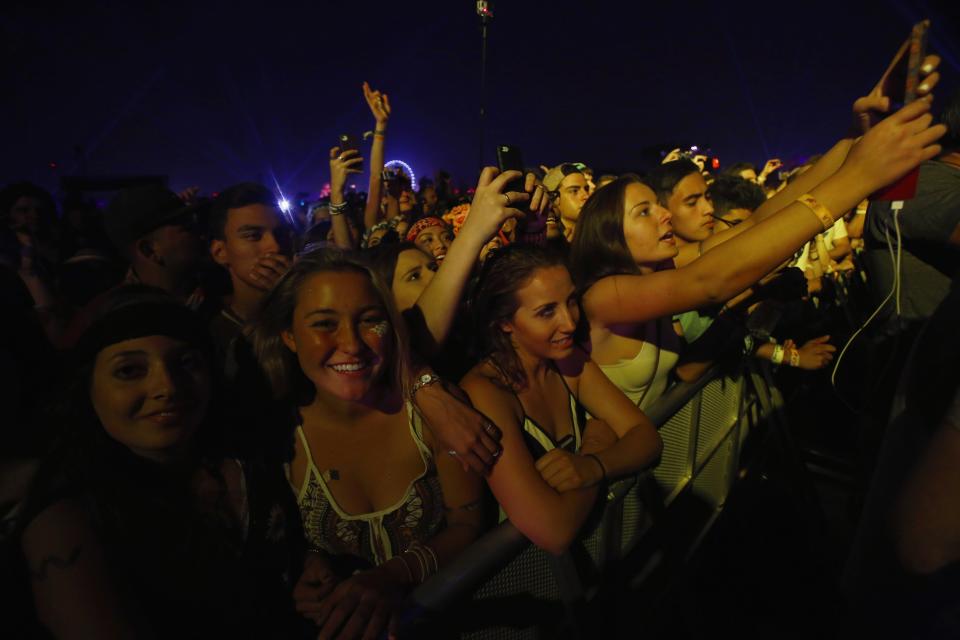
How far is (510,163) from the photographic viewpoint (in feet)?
6.22

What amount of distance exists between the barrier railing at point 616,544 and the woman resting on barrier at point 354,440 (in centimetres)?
24

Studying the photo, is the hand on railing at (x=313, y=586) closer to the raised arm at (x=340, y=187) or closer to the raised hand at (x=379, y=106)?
the raised arm at (x=340, y=187)

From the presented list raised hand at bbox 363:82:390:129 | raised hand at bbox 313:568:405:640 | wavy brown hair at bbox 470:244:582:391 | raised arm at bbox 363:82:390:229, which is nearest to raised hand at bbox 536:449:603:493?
wavy brown hair at bbox 470:244:582:391

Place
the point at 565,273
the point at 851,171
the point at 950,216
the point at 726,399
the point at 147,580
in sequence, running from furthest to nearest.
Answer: the point at 726,399
the point at 950,216
the point at 565,273
the point at 851,171
the point at 147,580

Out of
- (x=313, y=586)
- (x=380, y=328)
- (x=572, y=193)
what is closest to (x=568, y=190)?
(x=572, y=193)

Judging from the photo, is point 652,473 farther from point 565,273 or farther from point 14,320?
point 14,320

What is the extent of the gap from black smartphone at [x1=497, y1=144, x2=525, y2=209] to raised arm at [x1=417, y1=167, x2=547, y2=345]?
0.03m

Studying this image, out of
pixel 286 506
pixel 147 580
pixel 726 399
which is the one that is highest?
pixel 147 580

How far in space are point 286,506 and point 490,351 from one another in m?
1.04

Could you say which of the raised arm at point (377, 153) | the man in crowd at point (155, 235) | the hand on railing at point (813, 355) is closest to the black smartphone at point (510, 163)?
the man in crowd at point (155, 235)

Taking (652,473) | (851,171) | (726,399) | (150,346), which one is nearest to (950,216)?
(726,399)

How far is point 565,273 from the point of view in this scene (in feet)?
6.69

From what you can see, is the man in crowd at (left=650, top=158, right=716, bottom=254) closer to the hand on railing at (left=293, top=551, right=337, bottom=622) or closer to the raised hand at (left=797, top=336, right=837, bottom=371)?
the raised hand at (left=797, top=336, right=837, bottom=371)

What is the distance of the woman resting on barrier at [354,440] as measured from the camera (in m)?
1.67
